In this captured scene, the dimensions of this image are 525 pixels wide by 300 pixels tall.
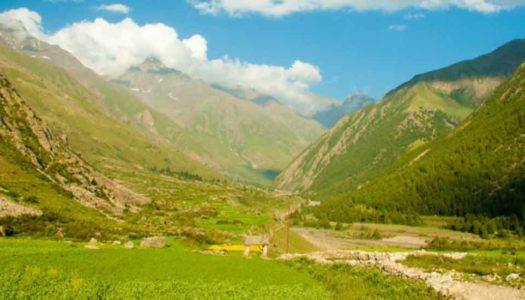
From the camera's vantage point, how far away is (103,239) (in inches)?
3022

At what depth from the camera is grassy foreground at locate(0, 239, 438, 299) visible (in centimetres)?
3316

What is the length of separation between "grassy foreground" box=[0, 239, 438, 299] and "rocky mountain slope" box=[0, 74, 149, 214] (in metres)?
72.6

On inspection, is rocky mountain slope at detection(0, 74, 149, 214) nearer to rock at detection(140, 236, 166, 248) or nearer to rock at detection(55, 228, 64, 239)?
rock at detection(55, 228, 64, 239)

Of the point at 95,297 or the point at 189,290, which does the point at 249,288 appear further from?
the point at 95,297

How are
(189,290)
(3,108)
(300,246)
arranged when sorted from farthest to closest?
1. (3,108)
2. (300,246)
3. (189,290)

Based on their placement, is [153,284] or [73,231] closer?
[153,284]

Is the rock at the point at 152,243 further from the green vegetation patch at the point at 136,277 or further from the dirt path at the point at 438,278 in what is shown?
the dirt path at the point at 438,278

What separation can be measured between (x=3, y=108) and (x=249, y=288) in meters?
123

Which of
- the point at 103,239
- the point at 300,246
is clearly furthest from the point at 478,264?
the point at 300,246

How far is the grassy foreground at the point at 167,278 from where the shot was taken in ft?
109

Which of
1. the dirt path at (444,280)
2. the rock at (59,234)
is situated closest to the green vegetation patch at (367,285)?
the dirt path at (444,280)

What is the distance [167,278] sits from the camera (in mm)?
39906

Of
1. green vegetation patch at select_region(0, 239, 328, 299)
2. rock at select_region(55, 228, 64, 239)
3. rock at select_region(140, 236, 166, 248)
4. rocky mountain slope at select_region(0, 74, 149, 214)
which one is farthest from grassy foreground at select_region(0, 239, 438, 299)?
rocky mountain slope at select_region(0, 74, 149, 214)

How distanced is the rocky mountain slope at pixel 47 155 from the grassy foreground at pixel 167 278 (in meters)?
72.6
